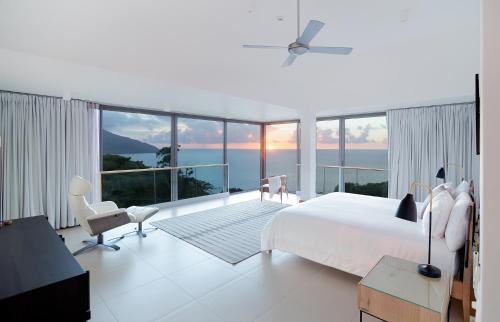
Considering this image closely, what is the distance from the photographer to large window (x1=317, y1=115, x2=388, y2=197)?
232 inches

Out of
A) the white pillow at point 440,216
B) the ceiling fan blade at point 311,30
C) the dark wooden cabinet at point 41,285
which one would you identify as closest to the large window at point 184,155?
the dark wooden cabinet at point 41,285

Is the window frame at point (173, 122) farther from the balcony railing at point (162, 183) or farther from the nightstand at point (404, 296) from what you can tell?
the nightstand at point (404, 296)

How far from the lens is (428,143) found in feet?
15.8

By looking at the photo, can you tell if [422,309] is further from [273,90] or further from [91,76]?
[91,76]

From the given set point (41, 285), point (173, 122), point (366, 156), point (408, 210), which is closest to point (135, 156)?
point (173, 122)

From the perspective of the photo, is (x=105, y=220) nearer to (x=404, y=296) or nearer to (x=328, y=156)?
(x=404, y=296)

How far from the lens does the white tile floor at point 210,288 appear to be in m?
2.06

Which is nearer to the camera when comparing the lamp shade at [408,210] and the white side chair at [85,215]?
the lamp shade at [408,210]

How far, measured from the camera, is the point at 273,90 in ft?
13.5

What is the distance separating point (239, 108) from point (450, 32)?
3861mm

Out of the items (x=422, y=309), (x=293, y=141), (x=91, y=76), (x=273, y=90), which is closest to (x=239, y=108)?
(x=273, y=90)

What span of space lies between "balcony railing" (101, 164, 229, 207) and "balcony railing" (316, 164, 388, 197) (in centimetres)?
274

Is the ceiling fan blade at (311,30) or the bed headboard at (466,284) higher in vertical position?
the ceiling fan blade at (311,30)

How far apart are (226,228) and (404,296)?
2.93 metres
